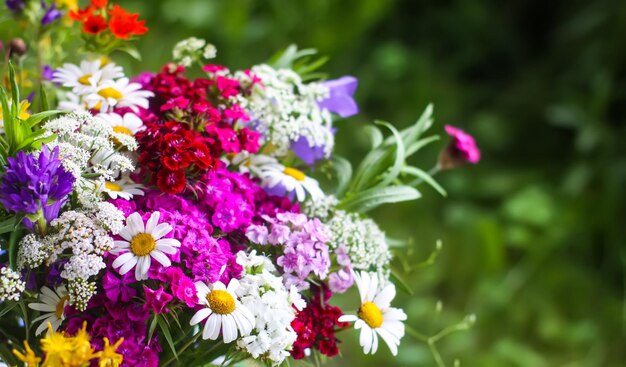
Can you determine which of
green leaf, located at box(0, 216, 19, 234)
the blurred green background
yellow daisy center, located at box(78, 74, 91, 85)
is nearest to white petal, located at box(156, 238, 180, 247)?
green leaf, located at box(0, 216, 19, 234)

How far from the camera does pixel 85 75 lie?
26.9 inches

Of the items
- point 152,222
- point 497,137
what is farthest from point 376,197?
point 497,137

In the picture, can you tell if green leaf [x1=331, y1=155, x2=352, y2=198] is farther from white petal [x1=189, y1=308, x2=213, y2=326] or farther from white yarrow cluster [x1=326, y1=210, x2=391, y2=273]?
white petal [x1=189, y1=308, x2=213, y2=326]

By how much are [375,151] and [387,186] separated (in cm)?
5

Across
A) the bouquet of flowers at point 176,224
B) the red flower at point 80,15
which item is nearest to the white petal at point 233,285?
the bouquet of flowers at point 176,224

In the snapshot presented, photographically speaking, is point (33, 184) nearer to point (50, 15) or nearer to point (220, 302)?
point (220, 302)

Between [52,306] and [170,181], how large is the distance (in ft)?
0.41

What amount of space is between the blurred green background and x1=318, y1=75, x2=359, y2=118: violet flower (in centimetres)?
86

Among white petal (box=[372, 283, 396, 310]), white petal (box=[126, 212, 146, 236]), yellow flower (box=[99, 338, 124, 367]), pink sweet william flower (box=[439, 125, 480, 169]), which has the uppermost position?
pink sweet william flower (box=[439, 125, 480, 169])

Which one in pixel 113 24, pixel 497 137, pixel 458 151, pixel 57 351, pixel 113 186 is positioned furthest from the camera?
pixel 497 137

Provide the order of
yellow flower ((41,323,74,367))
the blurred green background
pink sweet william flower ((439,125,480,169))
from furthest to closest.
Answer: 1. the blurred green background
2. pink sweet william flower ((439,125,480,169))
3. yellow flower ((41,323,74,367))

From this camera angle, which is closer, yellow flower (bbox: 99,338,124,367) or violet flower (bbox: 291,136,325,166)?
yellow flower (bbox: 99,338,124,367)

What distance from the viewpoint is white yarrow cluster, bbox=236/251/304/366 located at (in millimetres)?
534

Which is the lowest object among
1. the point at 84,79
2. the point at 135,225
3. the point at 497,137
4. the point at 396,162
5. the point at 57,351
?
the point at 57,351
